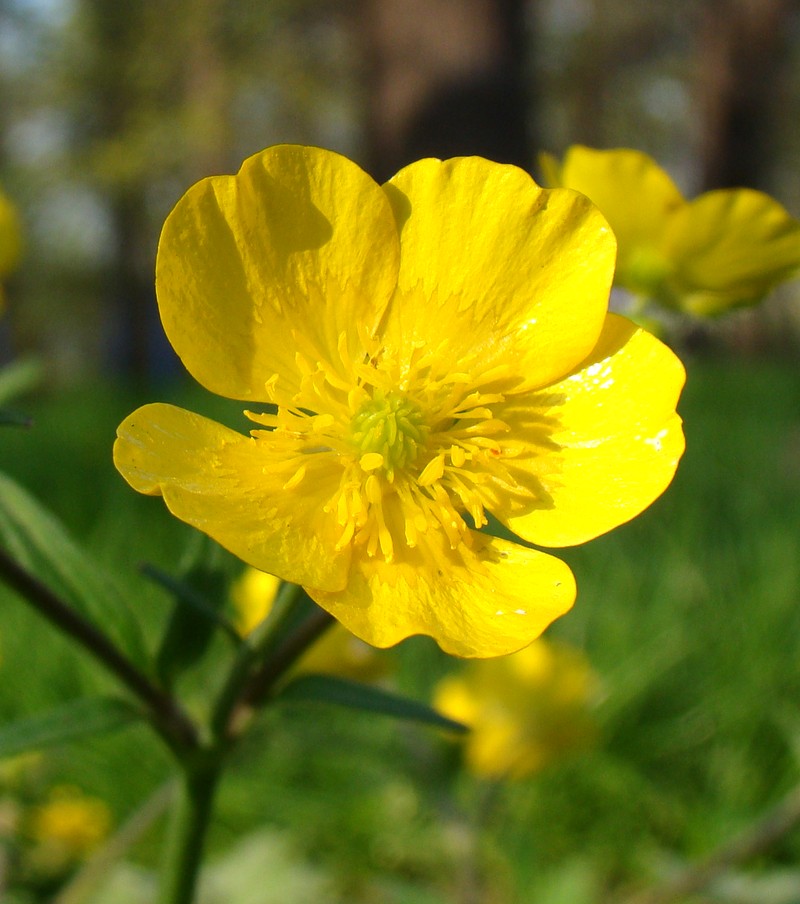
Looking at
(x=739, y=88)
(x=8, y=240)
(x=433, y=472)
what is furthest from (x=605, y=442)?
(x=739, y=88)

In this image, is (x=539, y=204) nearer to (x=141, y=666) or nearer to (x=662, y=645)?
(x=141, y=666)

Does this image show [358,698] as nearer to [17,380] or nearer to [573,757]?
[17,380]

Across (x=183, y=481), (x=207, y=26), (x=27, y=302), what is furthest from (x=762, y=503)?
(x=27, y=302)

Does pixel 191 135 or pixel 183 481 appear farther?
pixel 191 135

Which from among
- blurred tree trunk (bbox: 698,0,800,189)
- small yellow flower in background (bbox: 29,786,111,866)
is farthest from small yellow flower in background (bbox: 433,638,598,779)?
blurred tree trunk (bbox: 698,0,800,189)

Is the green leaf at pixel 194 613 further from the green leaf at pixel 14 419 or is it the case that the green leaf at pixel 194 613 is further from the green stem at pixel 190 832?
the green leaf at pixel 14 419

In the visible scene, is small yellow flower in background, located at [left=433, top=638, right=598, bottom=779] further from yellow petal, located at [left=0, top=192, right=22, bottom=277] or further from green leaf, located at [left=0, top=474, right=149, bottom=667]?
yellow petal, located at [left=0, top=192, right=22, bottom=277]
